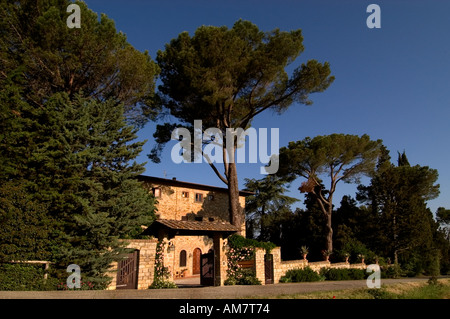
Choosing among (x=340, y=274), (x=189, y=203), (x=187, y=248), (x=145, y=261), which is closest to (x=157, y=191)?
(x=189, y=203)

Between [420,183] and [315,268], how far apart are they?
1469cm

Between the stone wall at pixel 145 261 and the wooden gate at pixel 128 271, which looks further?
the stone wall at pixel 145 261

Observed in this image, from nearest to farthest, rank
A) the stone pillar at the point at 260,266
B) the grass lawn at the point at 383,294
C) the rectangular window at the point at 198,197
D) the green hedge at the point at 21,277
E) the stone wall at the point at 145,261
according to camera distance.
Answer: the grass lawn at the point at 383,294 < the green hedge at the point at 21,277 < the stone wall at the point at 145,261 < the stone pillar at the point at 260,266 < the rectangular window at the point at 198,197

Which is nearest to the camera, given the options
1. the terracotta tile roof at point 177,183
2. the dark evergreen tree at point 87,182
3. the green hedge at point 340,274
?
the dark evergreen tree at point 87,182

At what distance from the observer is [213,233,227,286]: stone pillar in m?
13.3

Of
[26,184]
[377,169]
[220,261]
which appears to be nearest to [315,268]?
[220,261]

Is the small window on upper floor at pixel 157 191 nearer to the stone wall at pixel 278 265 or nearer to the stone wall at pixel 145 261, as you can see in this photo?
the stone wall at pixel 278 265

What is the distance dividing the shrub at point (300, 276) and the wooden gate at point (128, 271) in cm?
763

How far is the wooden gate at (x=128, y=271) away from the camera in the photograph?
36.7ft

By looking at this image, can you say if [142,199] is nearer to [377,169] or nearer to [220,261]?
[220,261]

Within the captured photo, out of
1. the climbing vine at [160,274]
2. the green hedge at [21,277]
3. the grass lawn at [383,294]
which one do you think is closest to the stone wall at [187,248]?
the climbing vine at [160,274]

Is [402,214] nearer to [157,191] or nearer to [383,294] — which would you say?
[157,191]

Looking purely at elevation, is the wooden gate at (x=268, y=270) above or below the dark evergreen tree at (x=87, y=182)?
below

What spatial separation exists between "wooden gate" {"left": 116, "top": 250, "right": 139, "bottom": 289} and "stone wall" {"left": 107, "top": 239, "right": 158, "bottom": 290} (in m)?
0.14
